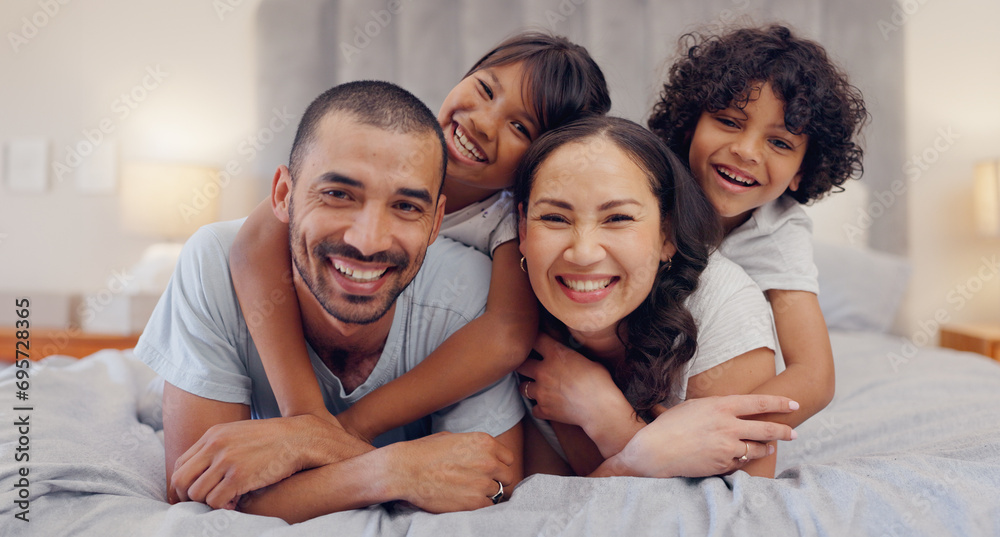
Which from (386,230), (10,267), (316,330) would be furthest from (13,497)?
(10,267)

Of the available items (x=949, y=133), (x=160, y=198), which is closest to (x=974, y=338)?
(x=949, y=133)

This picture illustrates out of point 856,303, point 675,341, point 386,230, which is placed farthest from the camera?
point 856,303

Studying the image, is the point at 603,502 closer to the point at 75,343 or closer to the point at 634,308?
the point at 634,308

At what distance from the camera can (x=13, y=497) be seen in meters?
0.94

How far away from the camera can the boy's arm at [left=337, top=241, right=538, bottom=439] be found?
120cm

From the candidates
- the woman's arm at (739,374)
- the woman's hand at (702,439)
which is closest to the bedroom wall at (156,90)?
the woman's arm at (739,374)

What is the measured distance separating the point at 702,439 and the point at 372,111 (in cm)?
79

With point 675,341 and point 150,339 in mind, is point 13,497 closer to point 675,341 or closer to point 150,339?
point 150,339

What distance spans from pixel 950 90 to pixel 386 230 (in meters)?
3.41

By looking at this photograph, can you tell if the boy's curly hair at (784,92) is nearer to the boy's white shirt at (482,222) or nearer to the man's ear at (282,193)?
the boy's white shirt at (482,222)

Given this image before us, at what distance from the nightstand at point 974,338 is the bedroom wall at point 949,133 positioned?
183 mm

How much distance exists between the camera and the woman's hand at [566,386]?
4.09ft

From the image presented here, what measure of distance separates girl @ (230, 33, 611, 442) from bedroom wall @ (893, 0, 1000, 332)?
264cm

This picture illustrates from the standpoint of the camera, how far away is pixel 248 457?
3.37 feet
